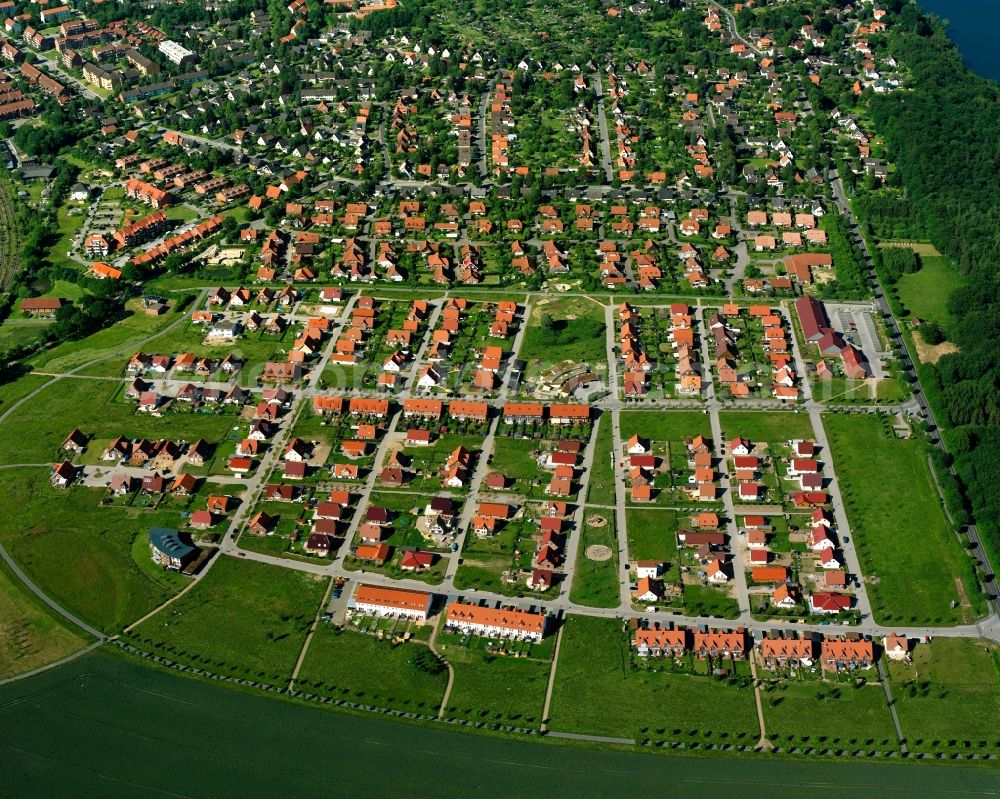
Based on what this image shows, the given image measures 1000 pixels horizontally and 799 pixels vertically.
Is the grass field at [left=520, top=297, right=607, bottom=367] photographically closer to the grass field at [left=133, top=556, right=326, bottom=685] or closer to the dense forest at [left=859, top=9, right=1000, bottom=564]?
the dense forest at [left=859, top=9, right=1000, bottom=564]

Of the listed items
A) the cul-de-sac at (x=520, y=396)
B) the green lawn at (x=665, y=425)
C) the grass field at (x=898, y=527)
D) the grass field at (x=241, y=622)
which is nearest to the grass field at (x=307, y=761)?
the cul-de-sac at (x=520, y=396)

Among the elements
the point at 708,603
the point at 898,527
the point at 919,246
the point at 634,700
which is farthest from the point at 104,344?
the point at 919,246

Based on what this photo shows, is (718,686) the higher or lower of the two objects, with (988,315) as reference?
lower

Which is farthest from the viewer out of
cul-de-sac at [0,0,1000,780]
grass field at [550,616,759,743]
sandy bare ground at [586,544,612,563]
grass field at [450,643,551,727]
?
sandy bare ground at [586,544,612,563]

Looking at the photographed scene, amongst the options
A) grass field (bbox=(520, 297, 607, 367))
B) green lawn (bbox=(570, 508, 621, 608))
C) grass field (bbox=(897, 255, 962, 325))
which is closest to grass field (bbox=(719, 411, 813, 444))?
grass field (bbox=(520, 297, 607, 367))

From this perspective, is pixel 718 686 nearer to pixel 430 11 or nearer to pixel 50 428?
pixel 50 428

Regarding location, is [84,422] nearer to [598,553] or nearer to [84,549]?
[84,549]

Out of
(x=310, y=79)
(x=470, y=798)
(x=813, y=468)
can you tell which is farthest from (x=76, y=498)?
(x=310, y=79)
